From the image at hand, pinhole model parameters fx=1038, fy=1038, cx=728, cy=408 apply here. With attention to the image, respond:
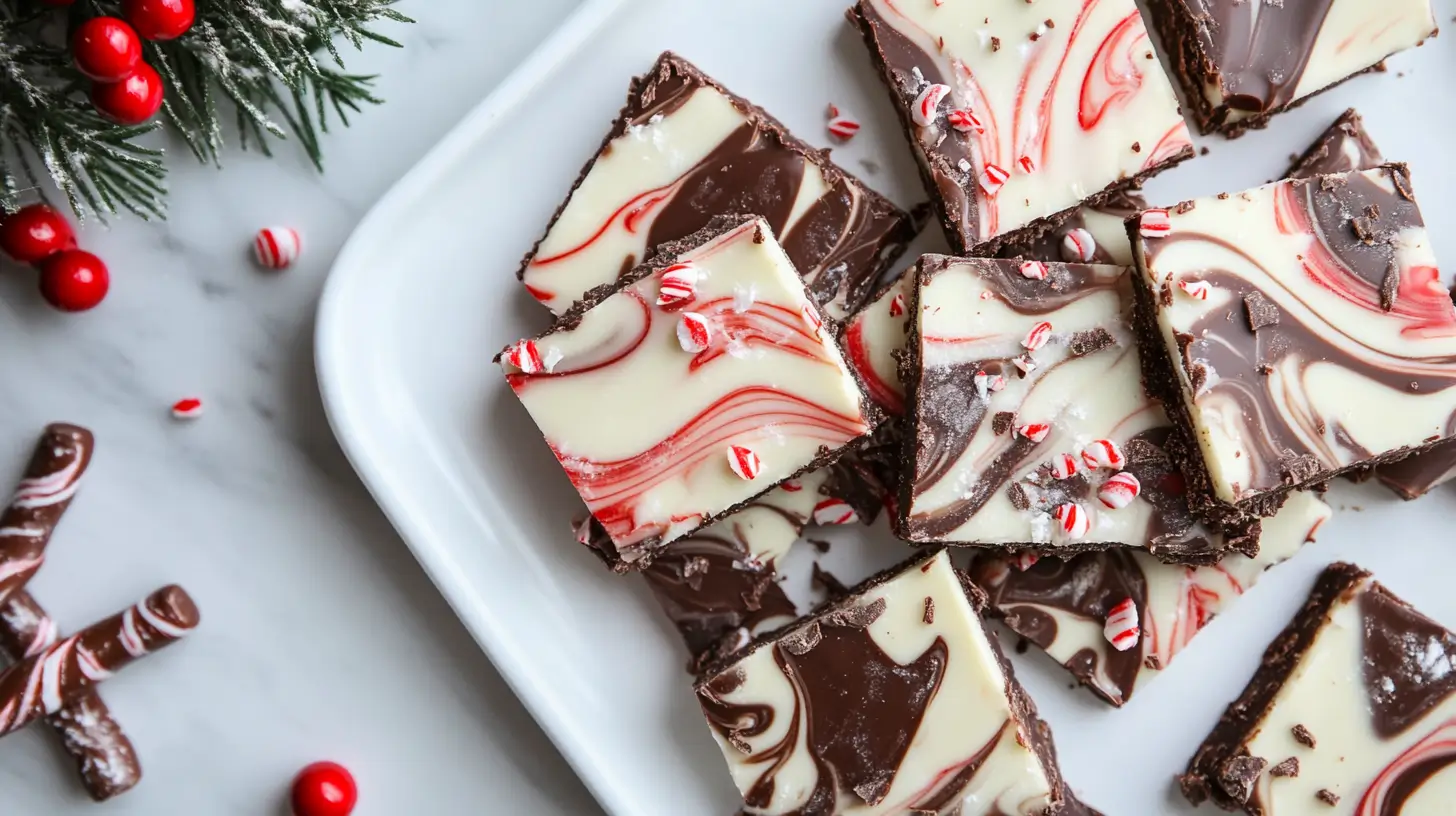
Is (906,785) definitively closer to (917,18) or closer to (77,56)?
(917,18)

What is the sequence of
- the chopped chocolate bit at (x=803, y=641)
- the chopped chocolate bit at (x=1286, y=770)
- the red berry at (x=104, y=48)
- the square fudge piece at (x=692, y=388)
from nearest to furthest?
the red berry at (x=104, y=48), the square fudge piece at (x=692, y=388), the chopped chocolate bit at (x=803, y=641), the chopped chocolate bit at (x=1286, y=770)

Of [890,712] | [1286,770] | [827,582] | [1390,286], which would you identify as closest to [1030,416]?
[827,582]

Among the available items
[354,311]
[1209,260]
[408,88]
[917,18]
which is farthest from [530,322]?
[1209,260]

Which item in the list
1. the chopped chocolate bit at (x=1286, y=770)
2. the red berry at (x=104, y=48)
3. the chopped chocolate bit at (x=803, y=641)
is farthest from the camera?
the chopped chocolate bit at (x=1286, y=770)

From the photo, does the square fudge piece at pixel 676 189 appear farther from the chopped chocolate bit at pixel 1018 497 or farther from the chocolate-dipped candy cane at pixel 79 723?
the chocolate-dipped candy cane at pixel 79 723

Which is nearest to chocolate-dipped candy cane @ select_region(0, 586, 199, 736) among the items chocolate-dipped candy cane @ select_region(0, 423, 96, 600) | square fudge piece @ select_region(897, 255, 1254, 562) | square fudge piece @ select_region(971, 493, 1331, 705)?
chocolate-dipped candy cane @ select_region(0, 423, 96, 600)

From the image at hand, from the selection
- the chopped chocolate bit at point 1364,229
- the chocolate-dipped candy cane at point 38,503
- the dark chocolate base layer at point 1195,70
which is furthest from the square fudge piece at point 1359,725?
the chocolate-dipped candy cane at point 38,503

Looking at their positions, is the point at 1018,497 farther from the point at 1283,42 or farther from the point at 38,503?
the point at 38,503
